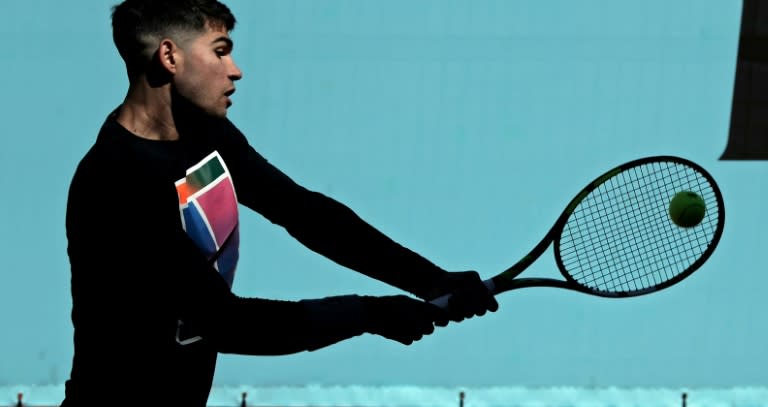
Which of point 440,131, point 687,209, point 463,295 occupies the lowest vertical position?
point 463,295

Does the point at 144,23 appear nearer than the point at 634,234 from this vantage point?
Yes

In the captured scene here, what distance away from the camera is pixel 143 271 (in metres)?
2.83

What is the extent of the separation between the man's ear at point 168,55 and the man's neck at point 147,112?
46 millimetres

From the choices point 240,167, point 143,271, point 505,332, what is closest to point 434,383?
point 505,332

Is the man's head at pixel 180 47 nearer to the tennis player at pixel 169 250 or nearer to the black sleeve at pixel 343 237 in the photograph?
the tennis player at pixel 169 250

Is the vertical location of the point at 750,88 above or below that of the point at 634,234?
above

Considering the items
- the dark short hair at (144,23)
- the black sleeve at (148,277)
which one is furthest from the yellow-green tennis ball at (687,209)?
the dark short hair at (144,23)

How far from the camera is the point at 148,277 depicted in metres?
2.84

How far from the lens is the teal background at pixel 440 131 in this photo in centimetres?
515

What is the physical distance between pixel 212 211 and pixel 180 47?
1.32 ft

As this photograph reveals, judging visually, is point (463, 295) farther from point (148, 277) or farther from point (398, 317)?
point (148, 277)

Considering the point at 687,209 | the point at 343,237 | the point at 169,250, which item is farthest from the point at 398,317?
the point at 687,209

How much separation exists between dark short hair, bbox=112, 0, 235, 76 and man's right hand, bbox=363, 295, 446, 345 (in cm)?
79

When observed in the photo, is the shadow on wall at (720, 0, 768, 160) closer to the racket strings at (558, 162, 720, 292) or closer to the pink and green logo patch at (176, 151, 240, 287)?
the racket strings at (558, 162, 720, 292)
